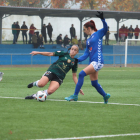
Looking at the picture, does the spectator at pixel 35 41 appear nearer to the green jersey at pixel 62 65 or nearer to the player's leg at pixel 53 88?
the green jersey at pixel 62 65

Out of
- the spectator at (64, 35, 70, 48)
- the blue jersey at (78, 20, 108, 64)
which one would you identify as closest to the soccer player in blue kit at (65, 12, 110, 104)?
the blue jersey at (78, 20, 108, 64)

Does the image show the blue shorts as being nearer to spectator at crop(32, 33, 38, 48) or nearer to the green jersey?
the green jersey


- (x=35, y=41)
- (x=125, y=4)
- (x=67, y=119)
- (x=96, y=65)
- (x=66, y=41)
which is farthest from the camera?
(x=125, y=4)

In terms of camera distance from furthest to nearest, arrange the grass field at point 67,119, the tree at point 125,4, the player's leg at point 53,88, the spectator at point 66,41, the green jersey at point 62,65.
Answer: the tree at point 125,4
the spectator at point 66,41
the green jersey at point 62,65
the player's leg at point 53,88
the grass field at point 67,119

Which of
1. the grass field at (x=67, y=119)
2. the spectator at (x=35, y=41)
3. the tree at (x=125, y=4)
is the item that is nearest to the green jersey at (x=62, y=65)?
the grass field at (x=67, y=119)

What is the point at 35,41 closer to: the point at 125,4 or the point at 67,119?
the point at 67,119

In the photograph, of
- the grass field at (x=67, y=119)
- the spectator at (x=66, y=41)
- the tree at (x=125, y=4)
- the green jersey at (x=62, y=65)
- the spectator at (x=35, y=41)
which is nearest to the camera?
the grass field at (x=67, y=119)

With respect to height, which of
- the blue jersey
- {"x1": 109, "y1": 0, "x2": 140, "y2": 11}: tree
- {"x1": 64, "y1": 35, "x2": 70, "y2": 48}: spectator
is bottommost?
{"x1": 64, "y1": 35, "x2": 70, "y2": 48}: spectator

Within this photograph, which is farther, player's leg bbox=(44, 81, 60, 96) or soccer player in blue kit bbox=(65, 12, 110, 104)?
player's leg bbox=(44, 81, 60, 96)

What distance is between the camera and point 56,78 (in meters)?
9.16

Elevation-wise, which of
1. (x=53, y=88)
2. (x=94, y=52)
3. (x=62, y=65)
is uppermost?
(x=94, y=52)

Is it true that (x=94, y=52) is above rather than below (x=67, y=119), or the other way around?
above

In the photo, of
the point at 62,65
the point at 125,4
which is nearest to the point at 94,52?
the point at 62,65

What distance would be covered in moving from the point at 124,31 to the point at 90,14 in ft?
14.4
